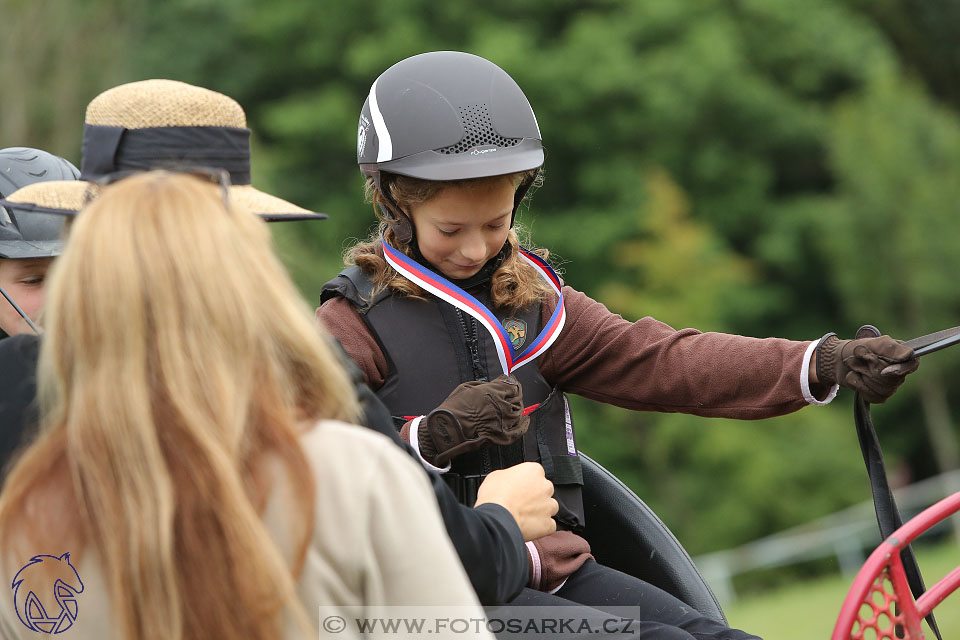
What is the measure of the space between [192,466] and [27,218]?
171 centimetres

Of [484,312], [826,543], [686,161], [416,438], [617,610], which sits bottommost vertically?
[826,543]

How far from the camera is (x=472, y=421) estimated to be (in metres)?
2.81

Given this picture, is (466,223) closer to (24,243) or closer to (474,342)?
(474,342)

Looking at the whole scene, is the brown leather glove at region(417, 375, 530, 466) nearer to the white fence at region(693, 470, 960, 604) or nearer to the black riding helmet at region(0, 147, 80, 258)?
the black riding helmet at region(0, 147, 80, 258)

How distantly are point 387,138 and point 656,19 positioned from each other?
20.3m

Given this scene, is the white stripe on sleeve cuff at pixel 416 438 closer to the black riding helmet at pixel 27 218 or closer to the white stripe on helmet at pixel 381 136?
the white stripe on helmet at pixel 381 136

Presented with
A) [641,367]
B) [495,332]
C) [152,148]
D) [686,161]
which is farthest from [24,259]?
[686,161]

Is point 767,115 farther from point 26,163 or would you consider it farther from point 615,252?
point 26,163

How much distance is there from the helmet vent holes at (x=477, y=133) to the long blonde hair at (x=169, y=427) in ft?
4.55

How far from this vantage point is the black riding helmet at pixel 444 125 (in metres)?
3.16

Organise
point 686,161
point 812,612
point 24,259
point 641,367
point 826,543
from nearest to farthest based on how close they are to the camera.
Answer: point 24,259 < point 641,367 < point 812,612 < point 826,543 < point 686,161

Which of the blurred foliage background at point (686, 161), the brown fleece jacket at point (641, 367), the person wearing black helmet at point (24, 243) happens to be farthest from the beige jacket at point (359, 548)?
the blurred foliage background at point (686, 161)

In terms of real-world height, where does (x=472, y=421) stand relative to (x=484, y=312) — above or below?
below

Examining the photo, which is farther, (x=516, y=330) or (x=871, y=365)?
(x=516, y=330)
